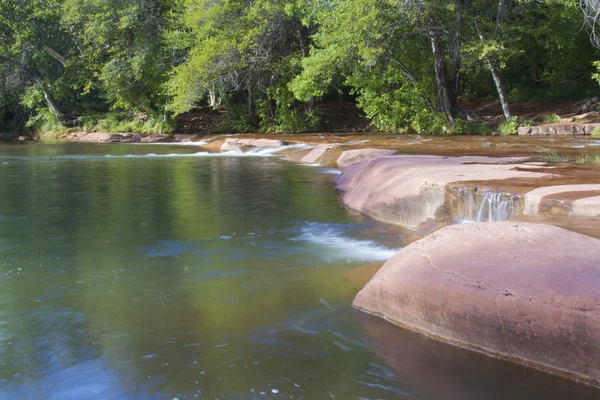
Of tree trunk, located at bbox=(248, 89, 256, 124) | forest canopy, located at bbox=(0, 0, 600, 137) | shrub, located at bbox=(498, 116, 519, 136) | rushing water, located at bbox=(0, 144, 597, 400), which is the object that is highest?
forest canopy, located at bbox=(0, 0, 600, 137)

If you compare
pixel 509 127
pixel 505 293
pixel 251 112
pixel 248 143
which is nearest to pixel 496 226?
pixel 505 293

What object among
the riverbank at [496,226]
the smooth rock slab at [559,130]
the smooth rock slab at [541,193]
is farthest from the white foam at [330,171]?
the smooth rock slab at [559,130]

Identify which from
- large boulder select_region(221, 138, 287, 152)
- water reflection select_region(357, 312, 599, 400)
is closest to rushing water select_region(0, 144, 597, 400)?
water reflection select_region(357, 312, 599, 400)

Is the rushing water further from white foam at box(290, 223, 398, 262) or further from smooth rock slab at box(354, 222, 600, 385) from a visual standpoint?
smooth rock slab at box(354, 222, 600, 385)

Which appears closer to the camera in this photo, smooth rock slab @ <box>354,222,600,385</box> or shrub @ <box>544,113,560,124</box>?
smooth rock slab @ <box>354,222,600,385</box>

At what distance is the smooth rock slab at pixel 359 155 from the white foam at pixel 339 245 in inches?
232

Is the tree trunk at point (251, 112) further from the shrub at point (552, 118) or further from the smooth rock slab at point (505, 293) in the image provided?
the smooth rock slab at point (505, 293)

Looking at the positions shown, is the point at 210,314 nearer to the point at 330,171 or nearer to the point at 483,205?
the point at 483,205

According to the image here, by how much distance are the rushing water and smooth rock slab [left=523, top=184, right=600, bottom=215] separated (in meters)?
1.66

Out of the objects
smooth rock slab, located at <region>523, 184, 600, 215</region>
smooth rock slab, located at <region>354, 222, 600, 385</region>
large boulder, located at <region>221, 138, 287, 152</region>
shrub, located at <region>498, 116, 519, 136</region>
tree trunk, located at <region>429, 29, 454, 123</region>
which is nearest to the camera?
smooth rock slab, located at <region>354, 222, 600, 385</region>

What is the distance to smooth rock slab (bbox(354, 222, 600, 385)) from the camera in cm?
373

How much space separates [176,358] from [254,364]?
22.7 inches

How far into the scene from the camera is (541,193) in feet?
22.1

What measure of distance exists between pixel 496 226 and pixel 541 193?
202 centimetres
